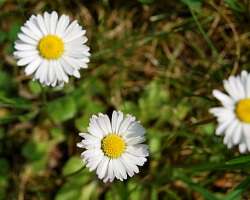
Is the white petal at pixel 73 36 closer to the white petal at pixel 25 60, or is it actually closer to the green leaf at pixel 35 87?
the white petal at pixel 25 60

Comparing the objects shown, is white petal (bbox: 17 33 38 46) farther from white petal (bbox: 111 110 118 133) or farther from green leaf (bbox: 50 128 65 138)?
green leaf (bbox: 50 128 65 138)

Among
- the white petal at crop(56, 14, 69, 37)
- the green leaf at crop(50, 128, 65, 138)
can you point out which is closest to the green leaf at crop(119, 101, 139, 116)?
the green leaf at crop(50, 128, 65, 138)

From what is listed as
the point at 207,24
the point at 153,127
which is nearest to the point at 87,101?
the point at 153,127

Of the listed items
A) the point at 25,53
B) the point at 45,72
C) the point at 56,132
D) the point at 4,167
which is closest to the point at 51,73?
the point at 45,72

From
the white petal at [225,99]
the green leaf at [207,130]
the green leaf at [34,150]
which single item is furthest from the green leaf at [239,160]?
the green leaf at [34,150]

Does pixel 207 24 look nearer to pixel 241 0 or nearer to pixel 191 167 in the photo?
pixel 241 0

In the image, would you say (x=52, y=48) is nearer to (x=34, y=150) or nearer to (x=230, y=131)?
(x=34, y=150)

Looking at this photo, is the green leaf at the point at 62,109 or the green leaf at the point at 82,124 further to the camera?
the green leaf at the point at 62,109
